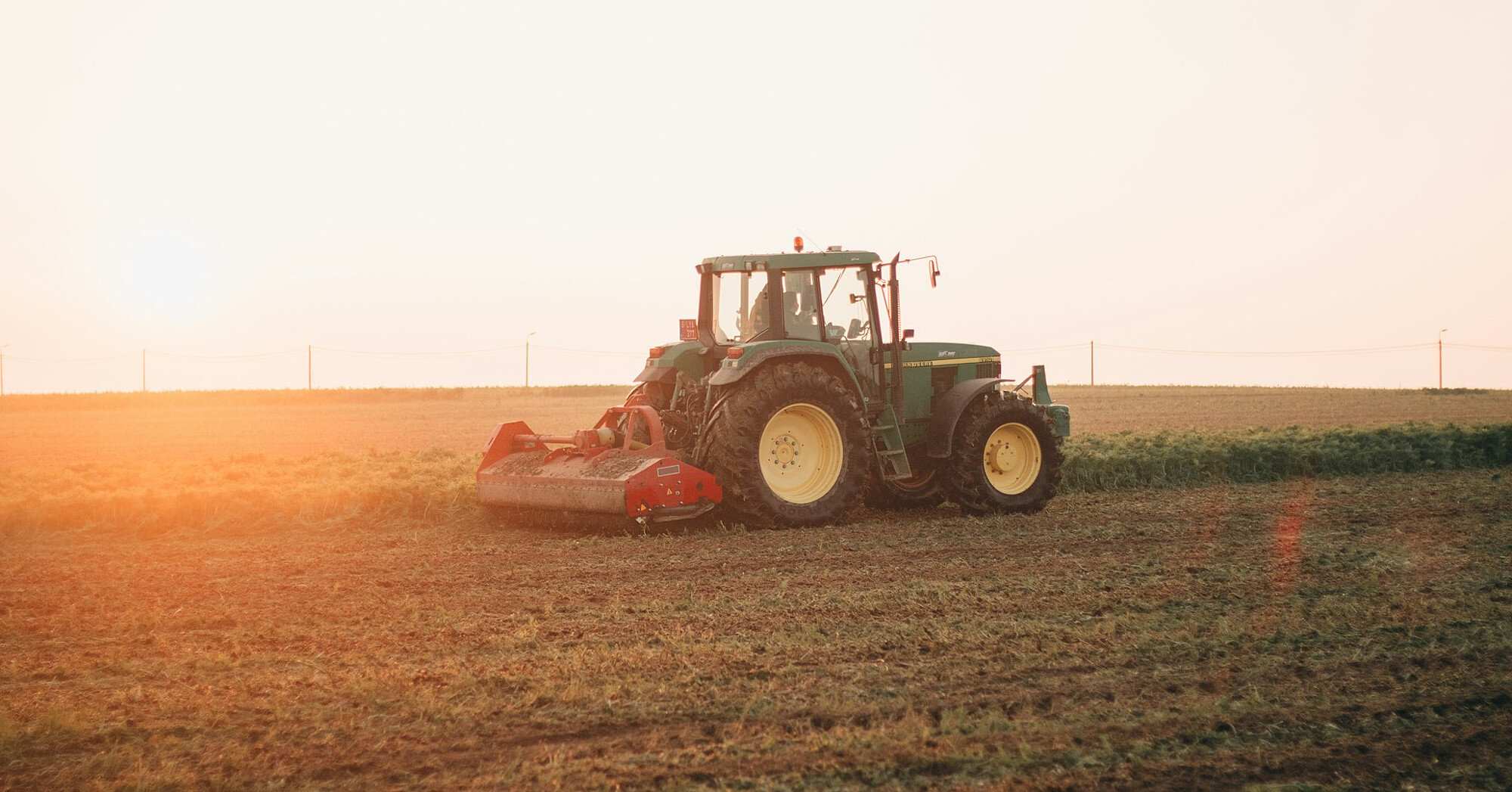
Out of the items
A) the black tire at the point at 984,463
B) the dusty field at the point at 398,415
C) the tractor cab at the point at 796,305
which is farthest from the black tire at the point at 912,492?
the dusty field at the point at 398,415

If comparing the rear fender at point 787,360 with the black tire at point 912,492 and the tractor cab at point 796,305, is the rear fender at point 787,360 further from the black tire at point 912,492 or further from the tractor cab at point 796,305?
the black tire at point 912,492

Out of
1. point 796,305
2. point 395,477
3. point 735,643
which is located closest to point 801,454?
point 796,305

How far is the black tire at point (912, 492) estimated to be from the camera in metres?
12.7

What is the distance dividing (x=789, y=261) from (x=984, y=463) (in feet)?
9.17

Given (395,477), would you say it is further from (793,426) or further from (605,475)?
(793,426)

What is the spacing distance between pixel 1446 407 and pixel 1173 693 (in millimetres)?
29780

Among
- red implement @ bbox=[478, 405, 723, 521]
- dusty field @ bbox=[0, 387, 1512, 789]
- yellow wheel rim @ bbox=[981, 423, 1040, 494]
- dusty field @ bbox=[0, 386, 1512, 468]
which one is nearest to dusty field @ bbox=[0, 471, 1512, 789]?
dusty field @ bbox=[0, 387, 1512, 789]

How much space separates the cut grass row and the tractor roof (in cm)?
319

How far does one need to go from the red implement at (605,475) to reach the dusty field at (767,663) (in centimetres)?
39

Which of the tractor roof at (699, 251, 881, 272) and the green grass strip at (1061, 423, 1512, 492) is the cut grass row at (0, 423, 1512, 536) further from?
the tractor roof at (699, 251, 881, 272)

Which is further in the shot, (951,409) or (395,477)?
(395,477)

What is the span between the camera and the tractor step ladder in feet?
39.0

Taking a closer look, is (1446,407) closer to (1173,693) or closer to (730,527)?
(730,527)

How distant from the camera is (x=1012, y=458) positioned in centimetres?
1260
